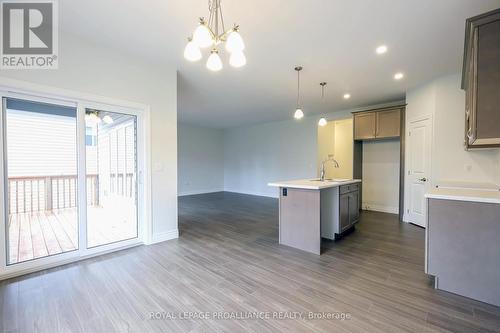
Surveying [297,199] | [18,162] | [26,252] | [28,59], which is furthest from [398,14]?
[26,252]

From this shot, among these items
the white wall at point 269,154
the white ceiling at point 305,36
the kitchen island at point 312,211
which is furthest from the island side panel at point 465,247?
the white wall at point 269,154

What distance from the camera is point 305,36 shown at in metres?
2.75

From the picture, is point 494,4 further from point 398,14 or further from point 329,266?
point 329,266

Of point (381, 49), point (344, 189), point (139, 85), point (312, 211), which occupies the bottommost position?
point (312, 211)

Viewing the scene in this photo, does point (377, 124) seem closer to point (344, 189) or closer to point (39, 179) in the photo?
point (344, 189)

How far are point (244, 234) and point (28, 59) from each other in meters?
3.71

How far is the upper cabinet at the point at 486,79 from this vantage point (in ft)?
6.31

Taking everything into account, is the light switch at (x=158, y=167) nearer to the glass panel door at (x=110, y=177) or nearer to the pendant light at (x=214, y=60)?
the glass panel door at (x=110, y=177)

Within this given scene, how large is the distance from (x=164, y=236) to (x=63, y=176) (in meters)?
1.62

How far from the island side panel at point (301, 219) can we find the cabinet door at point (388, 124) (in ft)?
10.6

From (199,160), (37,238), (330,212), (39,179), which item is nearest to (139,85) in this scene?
(39,179)

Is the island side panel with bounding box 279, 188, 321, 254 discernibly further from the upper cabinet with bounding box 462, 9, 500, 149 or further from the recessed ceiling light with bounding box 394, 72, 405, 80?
the recessed ceiling light with bounding box 394, 72, 405, 80

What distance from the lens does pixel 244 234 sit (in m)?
3.98

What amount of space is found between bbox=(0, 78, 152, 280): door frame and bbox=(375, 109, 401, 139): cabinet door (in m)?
4.94
